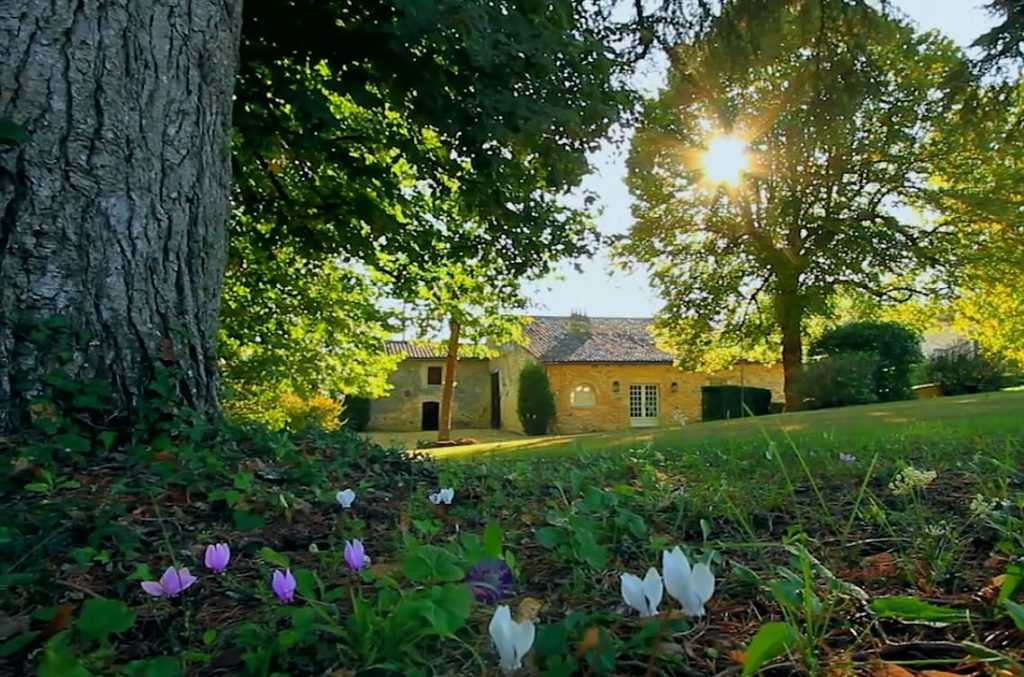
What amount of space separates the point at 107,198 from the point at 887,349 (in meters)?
18.7

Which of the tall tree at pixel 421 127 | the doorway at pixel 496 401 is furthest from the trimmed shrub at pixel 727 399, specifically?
the tall tree at pixel 421 127

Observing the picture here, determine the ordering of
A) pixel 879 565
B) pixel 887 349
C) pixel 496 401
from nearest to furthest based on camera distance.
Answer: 1. pixel 879 565
2. pixel 887 349
3. pixel 496 401

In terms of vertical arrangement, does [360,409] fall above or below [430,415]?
above

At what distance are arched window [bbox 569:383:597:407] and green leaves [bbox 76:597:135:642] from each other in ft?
90.0

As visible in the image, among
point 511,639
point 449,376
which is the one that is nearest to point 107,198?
point 511,639

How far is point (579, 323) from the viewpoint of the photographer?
3284cm

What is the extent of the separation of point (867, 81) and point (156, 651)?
20.6 feet

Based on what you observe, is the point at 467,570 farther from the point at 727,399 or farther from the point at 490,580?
the point at 727,399

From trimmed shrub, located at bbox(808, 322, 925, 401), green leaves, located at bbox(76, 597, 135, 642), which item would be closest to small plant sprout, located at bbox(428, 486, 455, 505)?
green leaves, located at bbox(76, 597, 135, 642)

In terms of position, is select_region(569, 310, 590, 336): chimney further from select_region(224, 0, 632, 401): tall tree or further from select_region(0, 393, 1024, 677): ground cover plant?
select_region(0, 393, 1024, 677): ground cover plant

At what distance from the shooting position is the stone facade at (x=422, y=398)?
A: 33.6 m

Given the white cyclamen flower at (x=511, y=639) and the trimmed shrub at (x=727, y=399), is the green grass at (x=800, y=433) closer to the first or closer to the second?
the white cyclamen flower at (x=511, y=639)

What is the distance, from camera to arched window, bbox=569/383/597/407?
93.3ft

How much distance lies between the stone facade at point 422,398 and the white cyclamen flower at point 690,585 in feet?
106
